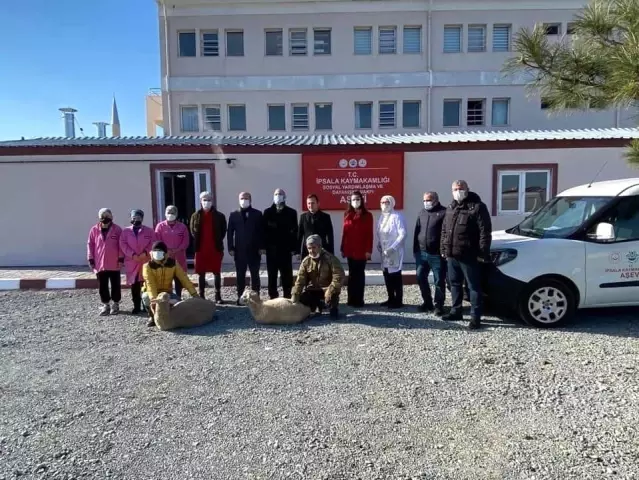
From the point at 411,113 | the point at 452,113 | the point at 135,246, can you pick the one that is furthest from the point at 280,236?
the point at 452,113

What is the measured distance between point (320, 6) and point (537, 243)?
707 inches

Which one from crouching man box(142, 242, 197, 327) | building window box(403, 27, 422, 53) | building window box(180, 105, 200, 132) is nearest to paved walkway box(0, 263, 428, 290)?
crouching man box(142, 242, 197, 327)

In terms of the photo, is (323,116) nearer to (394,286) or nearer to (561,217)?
(394,286)

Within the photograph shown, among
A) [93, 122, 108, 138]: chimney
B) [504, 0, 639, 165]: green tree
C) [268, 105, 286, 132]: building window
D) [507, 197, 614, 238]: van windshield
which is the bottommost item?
[507, 197, 614, 238]: van windshield

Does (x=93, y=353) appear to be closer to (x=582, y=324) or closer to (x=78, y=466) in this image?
(x=78, y=466)

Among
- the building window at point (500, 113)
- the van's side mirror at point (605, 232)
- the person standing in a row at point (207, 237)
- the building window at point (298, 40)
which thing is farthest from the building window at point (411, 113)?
the van's side mirror at point (605, 232)

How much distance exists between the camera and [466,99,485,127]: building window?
2023 centimetres

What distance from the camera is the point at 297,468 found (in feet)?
9.20

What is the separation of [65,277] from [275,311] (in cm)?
532

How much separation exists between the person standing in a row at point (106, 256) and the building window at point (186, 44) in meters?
16.2

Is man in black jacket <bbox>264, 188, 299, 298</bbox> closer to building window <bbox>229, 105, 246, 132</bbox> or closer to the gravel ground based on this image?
the gravel ground

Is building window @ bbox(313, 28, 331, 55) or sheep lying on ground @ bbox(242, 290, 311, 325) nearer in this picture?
sheep lying on ground @ bbox(242, 290, 311, 325)

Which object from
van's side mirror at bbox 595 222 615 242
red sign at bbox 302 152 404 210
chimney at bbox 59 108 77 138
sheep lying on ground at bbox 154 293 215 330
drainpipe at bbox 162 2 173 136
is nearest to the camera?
van's side mirror at bbox 595 222 615 242

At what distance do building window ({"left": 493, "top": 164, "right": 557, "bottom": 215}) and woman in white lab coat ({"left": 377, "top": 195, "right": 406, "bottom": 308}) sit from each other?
4.54m
